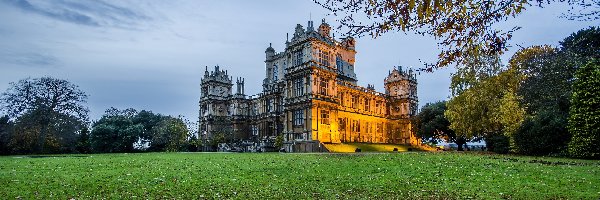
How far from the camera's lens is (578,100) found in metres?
26.7

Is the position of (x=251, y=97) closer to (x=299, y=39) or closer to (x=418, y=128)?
(x=299, y=39)

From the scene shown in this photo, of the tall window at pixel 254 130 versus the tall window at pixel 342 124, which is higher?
the tall window at pixel 342 124

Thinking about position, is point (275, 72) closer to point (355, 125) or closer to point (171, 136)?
point (355, 125)

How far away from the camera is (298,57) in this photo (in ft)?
185

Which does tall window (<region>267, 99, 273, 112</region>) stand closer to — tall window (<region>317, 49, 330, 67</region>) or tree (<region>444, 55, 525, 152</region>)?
tall window (<region>317, 49, 330, 67</region>)

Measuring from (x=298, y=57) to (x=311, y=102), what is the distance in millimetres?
8397

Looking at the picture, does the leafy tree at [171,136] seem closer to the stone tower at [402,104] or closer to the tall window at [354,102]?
the tall window at [354,102]

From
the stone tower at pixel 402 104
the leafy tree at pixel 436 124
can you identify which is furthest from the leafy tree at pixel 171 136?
the leafy tree at pixel 436 124

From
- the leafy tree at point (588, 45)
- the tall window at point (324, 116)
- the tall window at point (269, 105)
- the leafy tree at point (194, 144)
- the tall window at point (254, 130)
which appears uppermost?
the leafy tree at point (588, 45)

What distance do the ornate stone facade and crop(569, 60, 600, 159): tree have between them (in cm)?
2793

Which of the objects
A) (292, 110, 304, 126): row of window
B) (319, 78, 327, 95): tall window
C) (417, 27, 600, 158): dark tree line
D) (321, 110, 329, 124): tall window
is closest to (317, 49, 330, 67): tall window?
(319, 78, 327, 95): tall window

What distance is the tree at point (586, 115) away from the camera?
991 inches

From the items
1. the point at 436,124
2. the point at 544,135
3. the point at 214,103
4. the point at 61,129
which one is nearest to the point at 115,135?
the point at 61,129

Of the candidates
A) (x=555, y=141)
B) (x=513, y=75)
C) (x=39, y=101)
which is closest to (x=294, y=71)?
(x=513, y=75)
